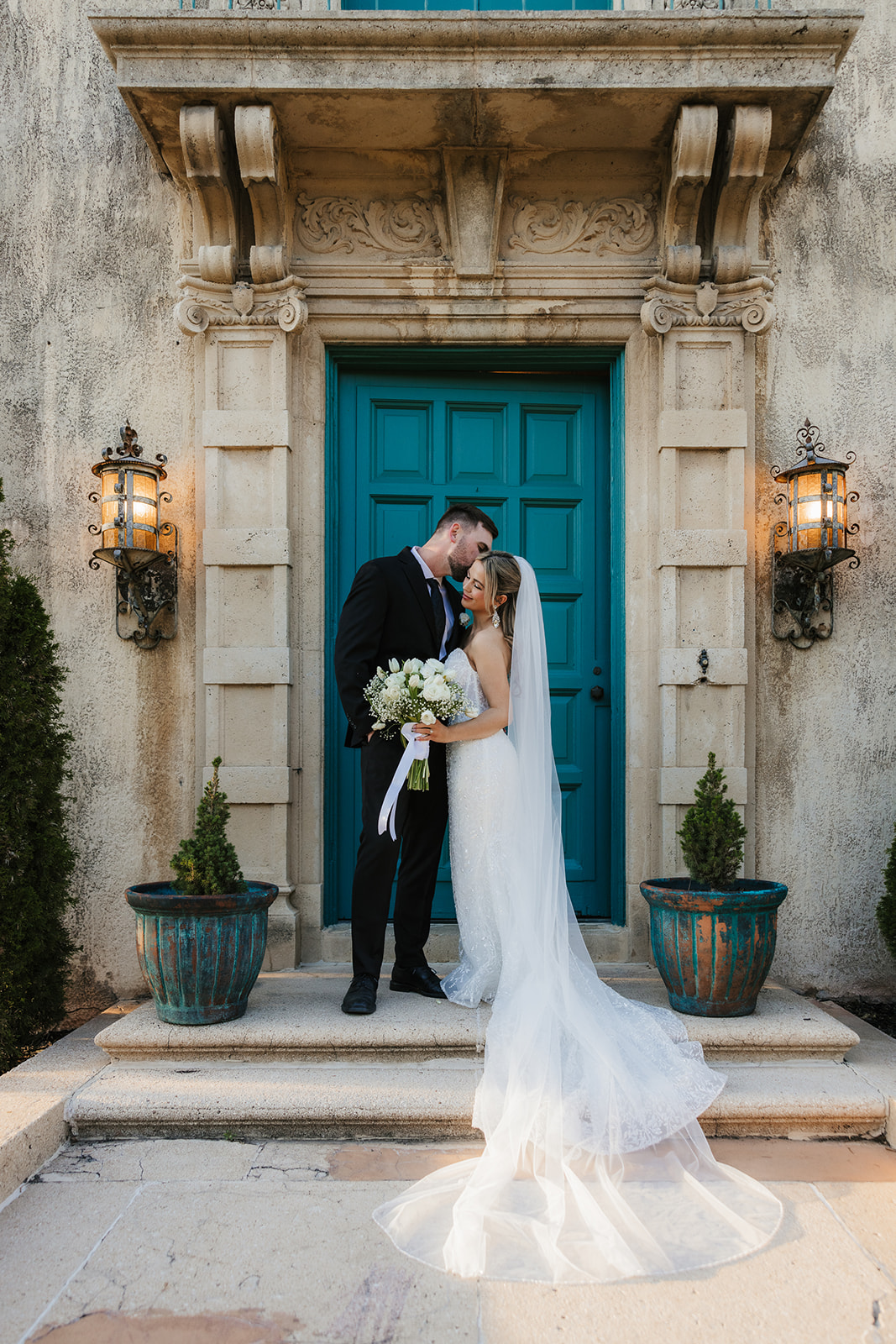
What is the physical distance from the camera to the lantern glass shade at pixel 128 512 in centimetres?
433

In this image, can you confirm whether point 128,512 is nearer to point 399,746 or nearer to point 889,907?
point 399,746

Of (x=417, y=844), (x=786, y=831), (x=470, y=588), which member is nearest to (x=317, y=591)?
(x=470, y=588)

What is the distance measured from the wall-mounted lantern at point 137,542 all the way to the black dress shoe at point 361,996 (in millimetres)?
2054

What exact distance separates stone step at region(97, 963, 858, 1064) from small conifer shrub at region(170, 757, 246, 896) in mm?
541

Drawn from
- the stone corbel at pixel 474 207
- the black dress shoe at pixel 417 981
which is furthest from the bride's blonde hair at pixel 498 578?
the stone corbel at pixel 474 207

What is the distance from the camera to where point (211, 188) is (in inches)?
174

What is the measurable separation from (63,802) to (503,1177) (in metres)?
3.11

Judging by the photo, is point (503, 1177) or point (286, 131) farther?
point (286, 131)

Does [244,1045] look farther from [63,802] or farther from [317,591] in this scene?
[317,591]

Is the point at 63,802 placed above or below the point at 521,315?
below

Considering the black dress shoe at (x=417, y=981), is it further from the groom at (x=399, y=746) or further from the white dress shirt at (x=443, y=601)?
the white dress shirt at (x=443, y=601)

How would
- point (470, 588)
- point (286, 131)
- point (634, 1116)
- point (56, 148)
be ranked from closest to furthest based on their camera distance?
point (634, 1116)
point (470, 588)
point (286, 131)
point (56, 148)

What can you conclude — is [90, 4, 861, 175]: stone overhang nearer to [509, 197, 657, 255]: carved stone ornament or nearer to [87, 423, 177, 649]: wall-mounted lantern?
[509, 197, 657, 255]: carved stone ornament

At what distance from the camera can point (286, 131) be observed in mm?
4398
